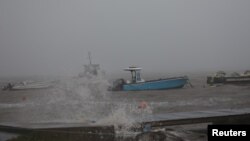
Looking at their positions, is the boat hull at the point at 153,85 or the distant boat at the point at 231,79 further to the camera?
the distant boat at the point at 231,79

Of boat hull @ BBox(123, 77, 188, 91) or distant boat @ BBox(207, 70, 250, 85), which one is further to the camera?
distant boat @ BBox(207, 70, 250, 85)

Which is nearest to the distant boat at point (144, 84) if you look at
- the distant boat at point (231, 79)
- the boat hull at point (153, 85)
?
the boat hull at point (153, 85)

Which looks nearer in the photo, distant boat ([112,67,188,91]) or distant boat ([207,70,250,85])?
distant boat ([112,67,188,91])

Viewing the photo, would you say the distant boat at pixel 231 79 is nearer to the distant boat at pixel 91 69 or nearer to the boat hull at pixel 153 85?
the boat hull at pixel 153 85

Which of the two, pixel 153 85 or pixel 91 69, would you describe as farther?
pixel 91 69

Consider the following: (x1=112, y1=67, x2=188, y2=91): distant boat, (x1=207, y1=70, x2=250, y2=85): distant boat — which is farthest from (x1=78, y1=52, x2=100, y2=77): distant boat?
(x1=207, y1=70, x2=250, y2=85): distant boat

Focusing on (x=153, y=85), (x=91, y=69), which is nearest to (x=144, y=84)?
(x=153, y=85)

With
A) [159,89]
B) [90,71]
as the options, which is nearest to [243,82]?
[159,89]

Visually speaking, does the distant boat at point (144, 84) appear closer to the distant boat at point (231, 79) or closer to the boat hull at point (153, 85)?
the boat hull at point (153, 85)

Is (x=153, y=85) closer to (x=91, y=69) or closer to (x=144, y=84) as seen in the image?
(x=144, y=84)

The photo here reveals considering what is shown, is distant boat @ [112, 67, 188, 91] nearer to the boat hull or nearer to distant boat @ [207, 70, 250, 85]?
the boat hull

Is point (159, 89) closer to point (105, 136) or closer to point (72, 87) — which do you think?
point (72, 87)

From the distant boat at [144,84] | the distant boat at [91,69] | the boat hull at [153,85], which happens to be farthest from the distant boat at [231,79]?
the distant boat at [91,69]

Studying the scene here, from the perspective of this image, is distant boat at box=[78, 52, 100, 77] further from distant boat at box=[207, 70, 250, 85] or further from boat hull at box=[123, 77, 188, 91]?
distant boat at box=[207, 70, 250, 85]
